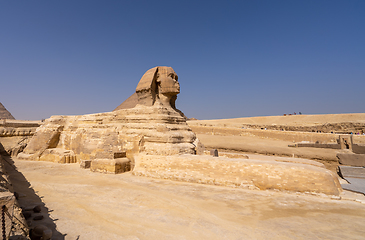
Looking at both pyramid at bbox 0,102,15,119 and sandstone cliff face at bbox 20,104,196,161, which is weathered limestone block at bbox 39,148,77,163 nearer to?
sandstone cliff face at bbox 20,104,196,161

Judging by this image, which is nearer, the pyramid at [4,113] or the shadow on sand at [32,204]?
the shadow on sand at [32,204]

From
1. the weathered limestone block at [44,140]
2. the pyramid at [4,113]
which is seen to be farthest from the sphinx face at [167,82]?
the pyramid at [4,113]

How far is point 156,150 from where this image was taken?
712cm

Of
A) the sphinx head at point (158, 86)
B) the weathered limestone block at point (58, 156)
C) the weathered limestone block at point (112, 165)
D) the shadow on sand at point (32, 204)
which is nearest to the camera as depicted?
the shadow on sand at point (32, 204)

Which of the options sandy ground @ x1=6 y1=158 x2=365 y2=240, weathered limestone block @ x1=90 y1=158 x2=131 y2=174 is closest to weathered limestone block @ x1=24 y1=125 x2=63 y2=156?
weathered limestone block @ x1=90 y1=158 x2=131 y2=174

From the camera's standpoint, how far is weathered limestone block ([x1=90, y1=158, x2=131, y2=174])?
7195 millimetres

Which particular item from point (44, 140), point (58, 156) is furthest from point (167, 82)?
point (44, 140)

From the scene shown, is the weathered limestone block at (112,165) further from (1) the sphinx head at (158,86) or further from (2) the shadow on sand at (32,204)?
(1) the sphinx head at (158,86)

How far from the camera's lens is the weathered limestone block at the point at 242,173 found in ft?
15.8

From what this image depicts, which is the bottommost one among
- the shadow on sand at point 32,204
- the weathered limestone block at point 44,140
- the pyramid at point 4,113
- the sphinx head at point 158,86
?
the shadow on sand at point 32,204

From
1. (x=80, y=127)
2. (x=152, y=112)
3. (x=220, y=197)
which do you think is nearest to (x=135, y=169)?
(x=152, y=112)

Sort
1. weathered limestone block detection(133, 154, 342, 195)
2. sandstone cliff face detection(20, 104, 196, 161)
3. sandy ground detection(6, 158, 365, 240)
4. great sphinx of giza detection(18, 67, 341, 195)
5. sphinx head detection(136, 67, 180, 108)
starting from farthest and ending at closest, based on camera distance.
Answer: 1. sphinx head detection(136, 67, 180, 108)
2. sandstone cliff face detection(20, 104, 196, 161)
3. great sphinx of giza detection(18, 67, 341, 195)
4. weathered limestone block detection(133, 154, 342, 195)
5. sandy ground detection(6, 158, 365, 240)

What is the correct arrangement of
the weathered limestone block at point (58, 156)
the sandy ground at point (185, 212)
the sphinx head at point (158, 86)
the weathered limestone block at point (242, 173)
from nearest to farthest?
the sandy ground at point (185, 212) → the weathered limestone block at point (242, 173) → the sphinx head at point (158, 86) → the weathered limestone block at point (58, 156)

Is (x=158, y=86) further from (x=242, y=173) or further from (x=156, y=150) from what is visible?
(x=242, y=173)
